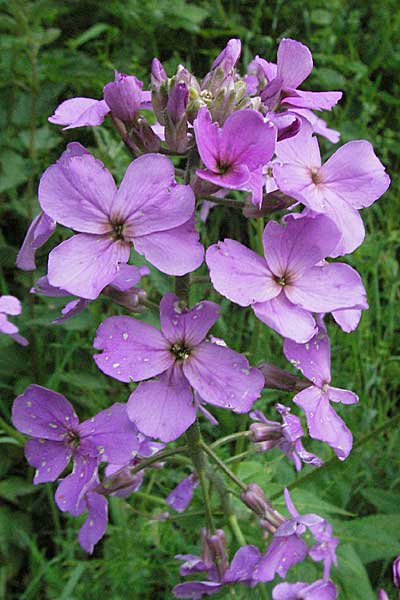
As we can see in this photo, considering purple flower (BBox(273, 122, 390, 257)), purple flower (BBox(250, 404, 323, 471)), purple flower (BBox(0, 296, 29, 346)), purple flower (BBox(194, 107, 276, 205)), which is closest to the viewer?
purple flower (BBox(194, 107, 276, 205))

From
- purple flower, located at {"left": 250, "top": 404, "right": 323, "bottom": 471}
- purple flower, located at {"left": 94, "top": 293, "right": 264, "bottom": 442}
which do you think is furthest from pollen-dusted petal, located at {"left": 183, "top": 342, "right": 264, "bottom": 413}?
purple flower, located at {"left": 250, "top": 404, "right": 323, "bottom": 471}

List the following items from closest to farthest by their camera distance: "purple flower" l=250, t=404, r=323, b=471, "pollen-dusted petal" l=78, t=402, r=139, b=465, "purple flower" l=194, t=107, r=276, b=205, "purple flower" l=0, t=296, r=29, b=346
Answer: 1. "purple flower" l=194, t=107, r=276, b=205
2. "pollen-dusted petal" l=78, t=402, r=139, b=465
3. "purple flower" l=250, t=404, r=323, b=471
4. "purple flower" l=0, t=296, r=29, b=346

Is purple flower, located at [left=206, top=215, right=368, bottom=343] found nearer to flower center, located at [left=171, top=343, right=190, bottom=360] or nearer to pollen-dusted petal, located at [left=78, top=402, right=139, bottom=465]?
flower center, located at [left=171, top=343, right=190, bottom=360]

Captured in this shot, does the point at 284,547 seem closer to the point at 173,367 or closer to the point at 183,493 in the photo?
the point at 183,493

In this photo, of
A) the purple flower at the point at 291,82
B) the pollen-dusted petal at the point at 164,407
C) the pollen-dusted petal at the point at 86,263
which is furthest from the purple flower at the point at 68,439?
the purple flower at the point at 291,82

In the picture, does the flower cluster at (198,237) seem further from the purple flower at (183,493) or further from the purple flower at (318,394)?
the purple flower at (183,493)

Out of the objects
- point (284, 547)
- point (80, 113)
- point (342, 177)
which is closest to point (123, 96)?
point (80, 113)

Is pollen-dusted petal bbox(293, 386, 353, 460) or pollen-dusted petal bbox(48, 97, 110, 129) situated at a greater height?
pollen-dusted petal bbox(48, 97, 110, 129)

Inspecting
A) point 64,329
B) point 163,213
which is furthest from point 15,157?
point 163,213
